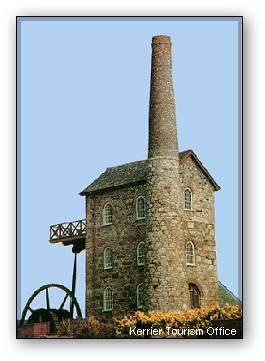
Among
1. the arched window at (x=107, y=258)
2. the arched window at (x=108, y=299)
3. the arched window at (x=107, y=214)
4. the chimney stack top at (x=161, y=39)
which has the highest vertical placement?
the chimney stack top at (x=161, y=39)

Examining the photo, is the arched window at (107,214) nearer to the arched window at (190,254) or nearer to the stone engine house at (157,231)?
the stone engine house at (157,231)

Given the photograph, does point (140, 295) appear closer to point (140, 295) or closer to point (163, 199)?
point (140, 295)

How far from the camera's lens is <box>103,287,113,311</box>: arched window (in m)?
14.4

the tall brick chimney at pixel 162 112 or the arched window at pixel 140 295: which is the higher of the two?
the tall brick chimney at pixel 162 112

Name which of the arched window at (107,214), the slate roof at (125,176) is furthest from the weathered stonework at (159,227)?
the arched window at (107,214)

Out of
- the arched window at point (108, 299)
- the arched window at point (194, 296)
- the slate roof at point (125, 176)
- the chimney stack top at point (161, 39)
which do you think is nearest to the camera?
the chimney stack top at point (161, 39)

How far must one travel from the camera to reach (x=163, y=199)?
14930mm

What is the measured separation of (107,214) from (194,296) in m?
1.89

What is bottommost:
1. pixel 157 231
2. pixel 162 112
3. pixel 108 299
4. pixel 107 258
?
pixel 108 299

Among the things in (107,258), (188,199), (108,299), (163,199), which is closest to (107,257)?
(107,258)

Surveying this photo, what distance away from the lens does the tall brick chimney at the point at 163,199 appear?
1466cm

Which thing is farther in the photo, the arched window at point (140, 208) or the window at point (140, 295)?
the arched window at point (140, 208)
